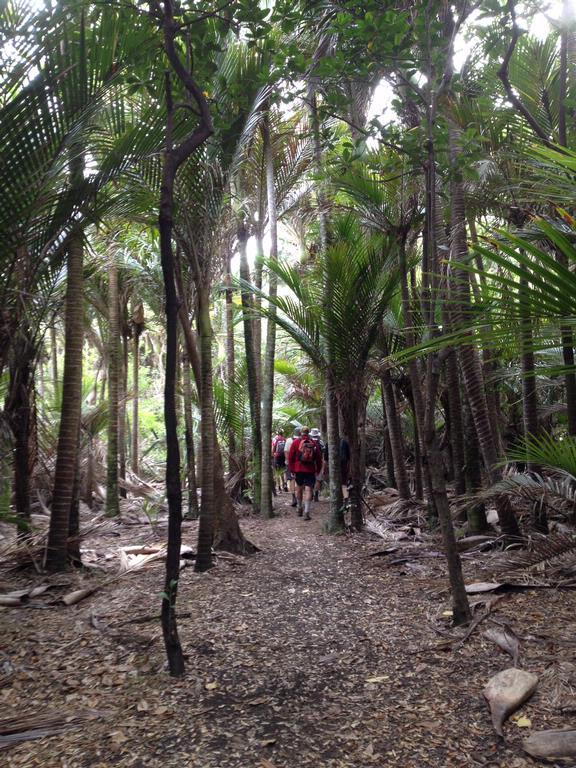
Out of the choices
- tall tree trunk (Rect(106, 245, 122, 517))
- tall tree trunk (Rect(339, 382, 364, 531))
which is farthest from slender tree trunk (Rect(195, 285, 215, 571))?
tall tree trunk (Rect(106, 245, 122, 517))

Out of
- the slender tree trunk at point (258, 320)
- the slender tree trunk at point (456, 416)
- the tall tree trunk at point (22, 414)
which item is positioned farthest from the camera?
the slender tree trunk at point (258, 320)

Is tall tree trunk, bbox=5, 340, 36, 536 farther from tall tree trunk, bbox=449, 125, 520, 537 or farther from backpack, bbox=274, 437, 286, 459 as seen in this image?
backpack, bbox=274, 437, 286, 459

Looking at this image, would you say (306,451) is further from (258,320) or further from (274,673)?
(274,673)

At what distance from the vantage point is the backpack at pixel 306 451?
28.7 ft

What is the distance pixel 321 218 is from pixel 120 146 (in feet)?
12.6

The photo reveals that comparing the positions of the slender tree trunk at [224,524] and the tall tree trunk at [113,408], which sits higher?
the tall tree trunk at [113,408]

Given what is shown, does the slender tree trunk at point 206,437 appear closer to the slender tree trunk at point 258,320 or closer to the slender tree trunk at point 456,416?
the slender tree trunk at point 456,416

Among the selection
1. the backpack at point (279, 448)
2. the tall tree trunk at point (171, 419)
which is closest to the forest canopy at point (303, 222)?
the tall tree trunk at point (171, 419)

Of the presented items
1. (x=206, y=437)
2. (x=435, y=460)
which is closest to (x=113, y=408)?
(x=206, y=437)

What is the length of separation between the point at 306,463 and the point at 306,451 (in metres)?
0.19

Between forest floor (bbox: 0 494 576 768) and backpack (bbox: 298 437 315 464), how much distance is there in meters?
3.68

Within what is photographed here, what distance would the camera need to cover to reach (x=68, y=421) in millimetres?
5203

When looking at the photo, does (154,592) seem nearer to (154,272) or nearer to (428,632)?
(428,632)

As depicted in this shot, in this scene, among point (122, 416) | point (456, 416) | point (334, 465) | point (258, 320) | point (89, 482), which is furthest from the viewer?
point (122, 416)
